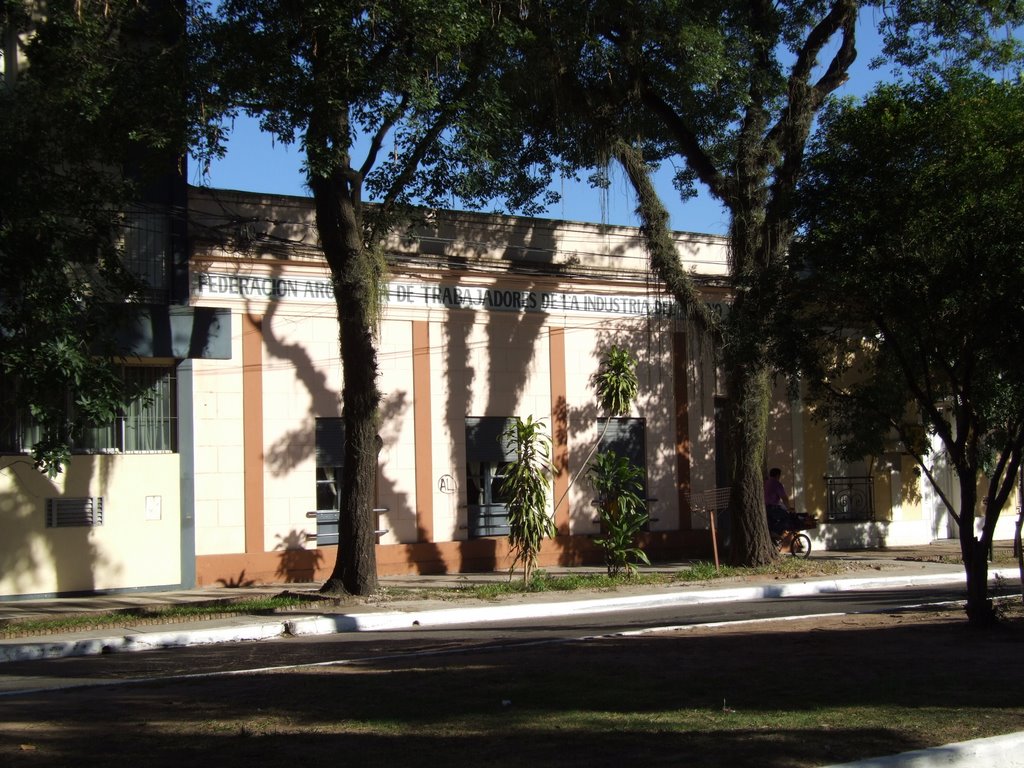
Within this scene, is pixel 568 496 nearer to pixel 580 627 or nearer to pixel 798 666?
pixel 580 627

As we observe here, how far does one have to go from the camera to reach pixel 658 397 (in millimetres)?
21656

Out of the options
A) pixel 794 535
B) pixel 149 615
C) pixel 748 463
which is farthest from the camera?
pixel 794 535

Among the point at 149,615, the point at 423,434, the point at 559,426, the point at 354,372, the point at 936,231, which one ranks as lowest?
the point at 149,615

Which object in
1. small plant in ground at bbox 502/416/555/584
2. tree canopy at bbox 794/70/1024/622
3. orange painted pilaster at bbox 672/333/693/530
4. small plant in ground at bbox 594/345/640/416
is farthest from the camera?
orange painted pilaster at bbox 672/333/693/530

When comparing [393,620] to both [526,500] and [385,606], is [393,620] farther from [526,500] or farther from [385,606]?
[526,500]

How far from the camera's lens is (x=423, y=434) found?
19047 millimetres

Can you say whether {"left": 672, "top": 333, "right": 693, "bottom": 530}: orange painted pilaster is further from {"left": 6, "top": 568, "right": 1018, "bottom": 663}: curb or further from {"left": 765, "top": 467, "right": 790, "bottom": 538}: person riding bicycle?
{"left": 6, "top": 568, "right": 1018, "bottom": 663}: curb

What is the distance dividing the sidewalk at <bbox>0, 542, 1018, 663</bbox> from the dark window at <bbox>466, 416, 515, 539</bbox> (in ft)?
3.68

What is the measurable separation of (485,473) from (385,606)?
5.76 m

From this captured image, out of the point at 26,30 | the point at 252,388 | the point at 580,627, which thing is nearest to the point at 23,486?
the point at 252,388

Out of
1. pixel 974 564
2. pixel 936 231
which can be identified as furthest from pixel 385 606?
pixel 936 231

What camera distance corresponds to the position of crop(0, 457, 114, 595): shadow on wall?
1551 cm

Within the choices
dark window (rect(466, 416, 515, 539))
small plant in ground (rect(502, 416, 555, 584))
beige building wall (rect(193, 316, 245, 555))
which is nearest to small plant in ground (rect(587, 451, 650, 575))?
small plant in ground (rect(502, 416, 555, 584))

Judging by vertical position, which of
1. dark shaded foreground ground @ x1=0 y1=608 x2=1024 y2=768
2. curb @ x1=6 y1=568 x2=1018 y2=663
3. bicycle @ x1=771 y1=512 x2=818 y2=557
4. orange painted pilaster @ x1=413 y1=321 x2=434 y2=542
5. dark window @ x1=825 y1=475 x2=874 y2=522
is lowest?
curb @ x1=6 y1=568 x2=1018 y2=663
